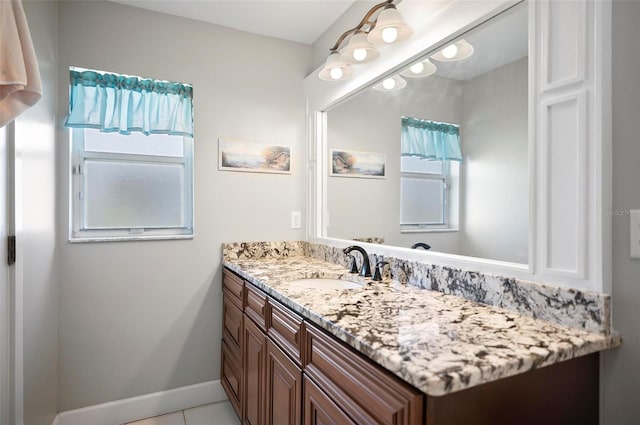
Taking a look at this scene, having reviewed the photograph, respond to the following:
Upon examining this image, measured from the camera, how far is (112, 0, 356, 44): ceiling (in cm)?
211

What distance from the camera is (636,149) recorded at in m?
0.93

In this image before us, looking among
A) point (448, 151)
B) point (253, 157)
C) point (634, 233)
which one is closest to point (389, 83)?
point (448, 151)

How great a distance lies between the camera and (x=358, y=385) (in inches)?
36.3

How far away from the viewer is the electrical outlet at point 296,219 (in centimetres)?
261

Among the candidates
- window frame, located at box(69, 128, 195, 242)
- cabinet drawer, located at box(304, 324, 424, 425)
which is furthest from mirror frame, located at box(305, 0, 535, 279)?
window frame, located at box(69, 128, 195, 242)

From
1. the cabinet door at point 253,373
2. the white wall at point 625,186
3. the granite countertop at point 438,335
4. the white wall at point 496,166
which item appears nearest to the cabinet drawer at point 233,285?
the cabinet door at point 253,373

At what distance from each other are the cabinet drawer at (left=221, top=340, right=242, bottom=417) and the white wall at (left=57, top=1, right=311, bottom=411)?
119 millimetres

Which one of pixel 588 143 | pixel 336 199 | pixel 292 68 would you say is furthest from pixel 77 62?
pixel 588 143

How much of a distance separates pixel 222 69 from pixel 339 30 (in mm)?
833

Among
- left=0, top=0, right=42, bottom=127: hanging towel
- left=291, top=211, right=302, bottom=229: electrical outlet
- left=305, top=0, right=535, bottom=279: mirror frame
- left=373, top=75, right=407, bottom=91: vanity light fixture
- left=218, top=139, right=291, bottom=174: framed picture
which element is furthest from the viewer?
left=291, top=211, right=302, bottom=229: electrical outlet

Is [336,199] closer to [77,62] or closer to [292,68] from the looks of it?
[292,68]

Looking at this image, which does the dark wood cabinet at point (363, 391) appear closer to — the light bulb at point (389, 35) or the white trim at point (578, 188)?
the white trim at point (578, 188)

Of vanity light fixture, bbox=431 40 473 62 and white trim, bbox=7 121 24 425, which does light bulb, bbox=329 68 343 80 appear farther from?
white trim, bbox=7 121 24 425

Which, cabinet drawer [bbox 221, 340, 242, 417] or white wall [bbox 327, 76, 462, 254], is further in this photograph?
cabinet drawer [bbox 221, 340, 242, 417]
